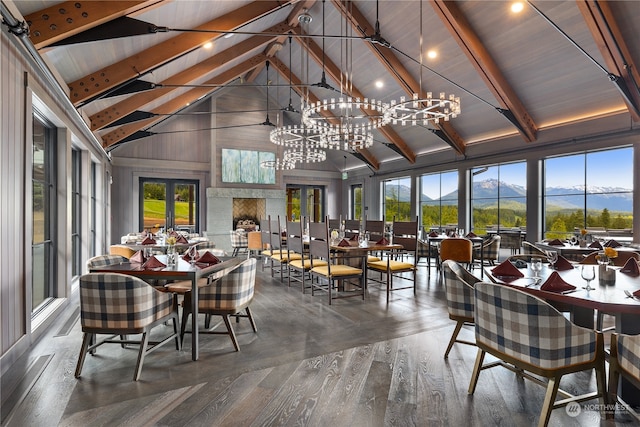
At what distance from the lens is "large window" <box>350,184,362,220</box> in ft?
47.8

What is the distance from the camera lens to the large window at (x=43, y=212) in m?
3.93

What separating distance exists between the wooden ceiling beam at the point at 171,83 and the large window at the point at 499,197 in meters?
6.73

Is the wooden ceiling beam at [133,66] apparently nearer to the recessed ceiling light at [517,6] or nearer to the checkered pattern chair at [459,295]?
the checkered pattern chair at [459,295]

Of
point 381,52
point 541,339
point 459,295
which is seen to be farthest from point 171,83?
point 541,339

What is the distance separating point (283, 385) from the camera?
2.51 meters

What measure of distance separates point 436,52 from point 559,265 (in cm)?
583

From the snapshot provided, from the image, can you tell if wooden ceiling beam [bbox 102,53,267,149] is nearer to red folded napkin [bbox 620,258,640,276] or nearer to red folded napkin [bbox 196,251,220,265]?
red folded napkin [bbox 196,251,220,265]

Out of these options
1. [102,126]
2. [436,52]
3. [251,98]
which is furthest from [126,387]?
[251,98]

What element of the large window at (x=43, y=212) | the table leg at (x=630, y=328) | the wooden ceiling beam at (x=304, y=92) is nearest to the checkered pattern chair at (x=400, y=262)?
the table leg at (x=630, y=328)

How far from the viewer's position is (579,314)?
258 cm

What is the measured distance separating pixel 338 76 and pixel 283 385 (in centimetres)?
896

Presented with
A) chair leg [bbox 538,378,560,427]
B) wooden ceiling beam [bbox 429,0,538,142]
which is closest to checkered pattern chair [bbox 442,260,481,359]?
chair leg [bbox 538,378,560,427]

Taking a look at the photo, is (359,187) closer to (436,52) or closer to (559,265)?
(436,52)

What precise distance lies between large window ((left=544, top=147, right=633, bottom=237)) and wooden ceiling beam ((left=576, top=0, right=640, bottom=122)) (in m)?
1.45
